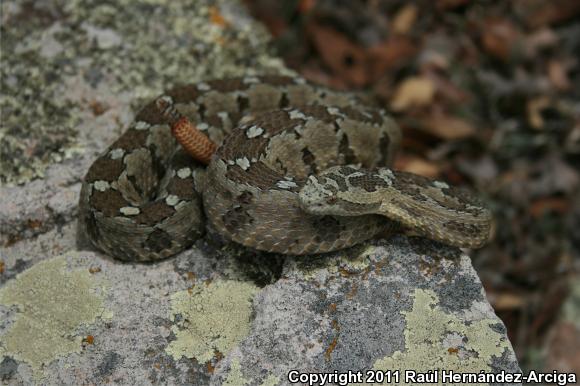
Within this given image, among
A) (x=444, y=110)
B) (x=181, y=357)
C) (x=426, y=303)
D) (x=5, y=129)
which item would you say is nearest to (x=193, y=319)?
(x=181, y=357)

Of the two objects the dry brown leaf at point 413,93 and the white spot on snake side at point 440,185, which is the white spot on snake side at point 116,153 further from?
the dry brown leaf at point 413,93

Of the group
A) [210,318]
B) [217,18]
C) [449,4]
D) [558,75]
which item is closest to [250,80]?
[217,18]

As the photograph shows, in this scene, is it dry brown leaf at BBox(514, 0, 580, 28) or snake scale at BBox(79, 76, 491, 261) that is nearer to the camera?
snake scale at BBox(79, 76, 491, 261)

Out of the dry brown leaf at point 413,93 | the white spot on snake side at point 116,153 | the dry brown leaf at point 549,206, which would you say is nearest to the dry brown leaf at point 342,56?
the dry brown leaf at point 413,93

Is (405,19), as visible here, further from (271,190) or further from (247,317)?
(247,317)

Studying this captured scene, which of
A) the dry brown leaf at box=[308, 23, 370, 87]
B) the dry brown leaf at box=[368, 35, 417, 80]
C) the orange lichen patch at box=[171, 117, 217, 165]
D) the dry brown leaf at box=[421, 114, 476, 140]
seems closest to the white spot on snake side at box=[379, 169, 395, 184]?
the orange lichen patch at box=[171, 117, 217, 165]

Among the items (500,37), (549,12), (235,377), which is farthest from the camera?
(549,12)

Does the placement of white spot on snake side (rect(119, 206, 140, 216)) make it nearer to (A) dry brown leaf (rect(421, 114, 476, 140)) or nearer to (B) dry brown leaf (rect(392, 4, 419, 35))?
(A) dry brown leaf (rect(421, 114, 476, 140))
